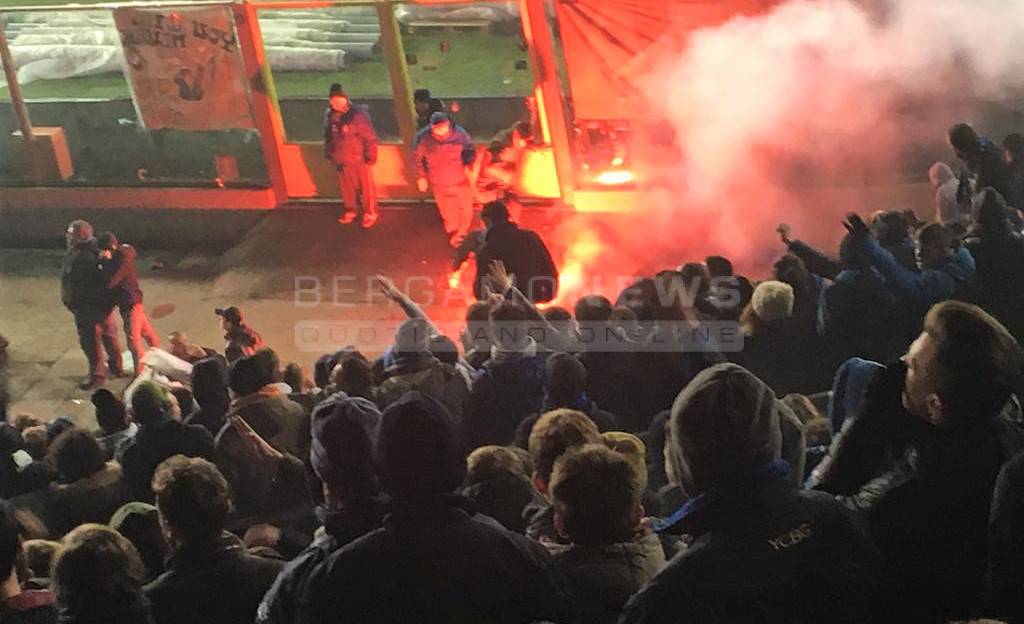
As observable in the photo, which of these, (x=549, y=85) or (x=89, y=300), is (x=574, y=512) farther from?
(x=549, y=85)

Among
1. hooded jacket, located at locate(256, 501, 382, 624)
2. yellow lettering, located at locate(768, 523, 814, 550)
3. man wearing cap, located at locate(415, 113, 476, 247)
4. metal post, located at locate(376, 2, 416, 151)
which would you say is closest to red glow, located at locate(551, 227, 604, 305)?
man wearing cap, located at locate(415, 113, 476, 247)

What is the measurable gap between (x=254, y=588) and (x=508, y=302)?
7.28ft

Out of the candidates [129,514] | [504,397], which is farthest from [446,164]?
[129,514]

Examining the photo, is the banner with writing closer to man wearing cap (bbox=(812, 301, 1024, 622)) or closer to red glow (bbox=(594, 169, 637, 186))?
red glow (bbox=(594, 169, 637, 186))

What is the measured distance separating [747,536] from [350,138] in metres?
7.01

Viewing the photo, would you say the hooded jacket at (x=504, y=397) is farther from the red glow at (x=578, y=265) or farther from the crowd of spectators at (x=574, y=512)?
the red glow at (x=578, y=265)

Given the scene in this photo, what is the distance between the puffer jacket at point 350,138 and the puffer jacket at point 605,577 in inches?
260

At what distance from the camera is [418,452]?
8.51ft

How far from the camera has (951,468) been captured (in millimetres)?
2561

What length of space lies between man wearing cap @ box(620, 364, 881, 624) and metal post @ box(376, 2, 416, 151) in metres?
7.03

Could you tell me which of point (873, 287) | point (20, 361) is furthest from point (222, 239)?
point (873, 287)

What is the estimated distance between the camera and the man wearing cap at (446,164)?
827 centimetres

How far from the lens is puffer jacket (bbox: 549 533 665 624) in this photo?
2639 mm

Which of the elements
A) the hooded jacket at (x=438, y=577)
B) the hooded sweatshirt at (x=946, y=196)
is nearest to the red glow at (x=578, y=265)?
the hooded sweatshirt at (x=946, y=196)
